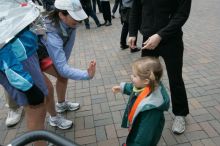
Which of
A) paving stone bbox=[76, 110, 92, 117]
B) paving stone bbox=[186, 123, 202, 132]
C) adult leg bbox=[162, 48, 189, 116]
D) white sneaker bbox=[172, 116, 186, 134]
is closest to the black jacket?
adult leg bbox=[162, 48, 189, 116]

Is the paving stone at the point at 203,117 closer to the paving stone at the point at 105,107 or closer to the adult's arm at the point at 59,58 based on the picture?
the paving stone at the point at 105,107

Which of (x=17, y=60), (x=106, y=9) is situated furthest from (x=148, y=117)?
(x=106, y=9)

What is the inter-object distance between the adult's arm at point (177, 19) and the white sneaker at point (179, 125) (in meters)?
1.03

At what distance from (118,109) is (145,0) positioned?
5.12 feet

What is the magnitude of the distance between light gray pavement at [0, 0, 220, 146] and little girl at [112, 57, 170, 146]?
917mm

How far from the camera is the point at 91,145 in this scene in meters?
3.09

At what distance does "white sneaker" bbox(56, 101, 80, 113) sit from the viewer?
3711mm

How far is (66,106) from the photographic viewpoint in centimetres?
375

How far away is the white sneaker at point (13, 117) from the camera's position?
3604 mm

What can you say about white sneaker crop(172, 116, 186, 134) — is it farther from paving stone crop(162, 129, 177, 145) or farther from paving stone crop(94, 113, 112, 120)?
paving stone crop(94, 113, 112, 120)

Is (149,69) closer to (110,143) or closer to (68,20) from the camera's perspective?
(68,20)

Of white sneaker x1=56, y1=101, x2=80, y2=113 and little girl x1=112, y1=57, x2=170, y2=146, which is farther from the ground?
little girl x1=112, y1=57, x2=170, y2=146

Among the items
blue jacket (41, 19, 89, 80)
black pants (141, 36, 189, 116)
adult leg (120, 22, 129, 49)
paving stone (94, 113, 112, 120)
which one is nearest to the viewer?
blue jacket (41, 19, 89, 80)

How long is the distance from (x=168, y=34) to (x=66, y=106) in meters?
1.80
